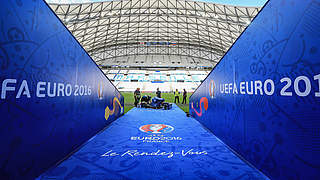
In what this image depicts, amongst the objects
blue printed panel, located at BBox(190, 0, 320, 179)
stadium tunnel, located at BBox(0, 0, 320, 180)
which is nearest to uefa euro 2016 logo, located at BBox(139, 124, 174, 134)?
stadium tunnel, located at BBox(0, 0, 320, 180)

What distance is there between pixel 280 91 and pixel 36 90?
268 centimetres

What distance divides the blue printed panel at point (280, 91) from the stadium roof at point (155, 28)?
61.2 feet

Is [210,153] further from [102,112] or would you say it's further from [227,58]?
[102,112]

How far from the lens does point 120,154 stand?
1877mm

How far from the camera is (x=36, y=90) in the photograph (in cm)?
133

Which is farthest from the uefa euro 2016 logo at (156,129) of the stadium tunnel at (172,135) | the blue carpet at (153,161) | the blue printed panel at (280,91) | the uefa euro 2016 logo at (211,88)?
the blue printed panel at (280,91)

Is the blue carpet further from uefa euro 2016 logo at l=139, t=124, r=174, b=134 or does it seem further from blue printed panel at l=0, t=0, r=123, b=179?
uefa euro 2016 logo at l=139, t=124, r=174, b=134

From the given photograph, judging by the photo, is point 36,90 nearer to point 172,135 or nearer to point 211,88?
point 172,135

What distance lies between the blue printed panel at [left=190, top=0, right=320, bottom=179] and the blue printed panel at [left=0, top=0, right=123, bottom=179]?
262cm

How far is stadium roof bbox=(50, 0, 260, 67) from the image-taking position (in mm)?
16609

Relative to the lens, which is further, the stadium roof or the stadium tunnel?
the stadium roof

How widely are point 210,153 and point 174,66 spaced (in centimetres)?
3181

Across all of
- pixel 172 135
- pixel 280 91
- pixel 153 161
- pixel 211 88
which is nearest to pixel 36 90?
pixel 153 161

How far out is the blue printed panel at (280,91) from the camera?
3.22 feet
